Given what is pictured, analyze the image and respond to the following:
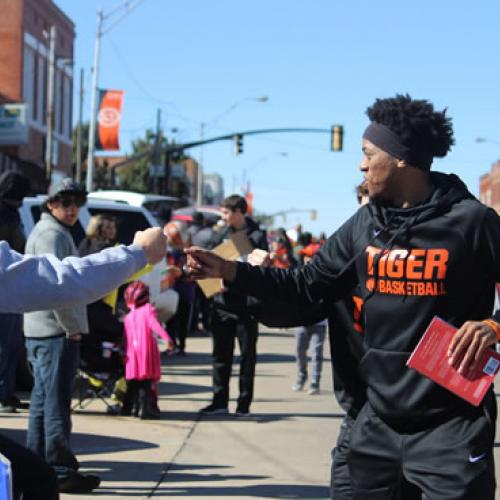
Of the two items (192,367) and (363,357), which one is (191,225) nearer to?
(192,367)

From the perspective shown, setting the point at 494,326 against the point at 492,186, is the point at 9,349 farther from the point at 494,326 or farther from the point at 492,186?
the point at 492,186

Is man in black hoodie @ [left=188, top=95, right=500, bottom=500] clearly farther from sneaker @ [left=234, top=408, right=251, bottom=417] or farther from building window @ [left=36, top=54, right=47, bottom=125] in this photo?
building window @ [left=36, top=54, right=47, bottom=125]

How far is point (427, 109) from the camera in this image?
405 cm

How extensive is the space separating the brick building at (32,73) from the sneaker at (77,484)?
107 ft

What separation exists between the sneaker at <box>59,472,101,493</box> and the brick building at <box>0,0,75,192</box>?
107 feet

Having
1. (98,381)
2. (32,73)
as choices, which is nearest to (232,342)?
(98,381)

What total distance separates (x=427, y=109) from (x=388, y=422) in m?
1.14

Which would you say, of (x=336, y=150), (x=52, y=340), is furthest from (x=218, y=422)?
(x=336, y=150)

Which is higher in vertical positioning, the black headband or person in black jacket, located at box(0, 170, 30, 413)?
the black headband

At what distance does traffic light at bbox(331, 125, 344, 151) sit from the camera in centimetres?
4278

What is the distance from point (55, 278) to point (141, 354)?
6155 millimetres

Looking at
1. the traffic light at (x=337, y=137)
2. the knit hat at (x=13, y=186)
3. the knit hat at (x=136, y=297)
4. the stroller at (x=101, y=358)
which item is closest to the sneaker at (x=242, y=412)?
the stroller at (x=101, y=358)

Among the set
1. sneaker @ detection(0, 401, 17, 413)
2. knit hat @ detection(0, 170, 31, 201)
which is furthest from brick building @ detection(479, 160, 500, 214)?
knit hat @ detection(0, 170, 31, 201)

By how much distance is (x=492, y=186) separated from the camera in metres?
97.7
